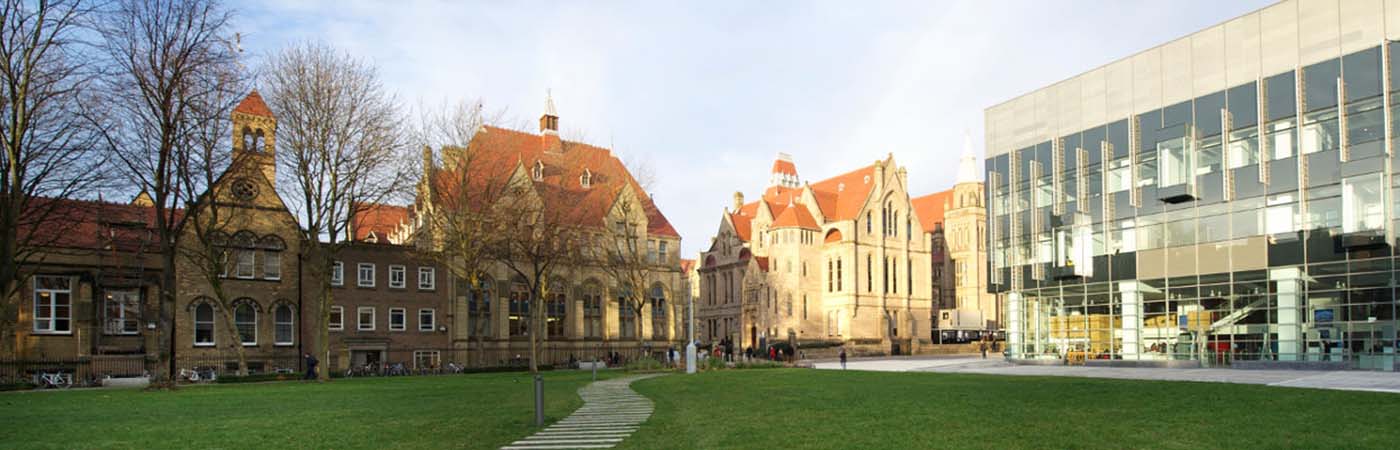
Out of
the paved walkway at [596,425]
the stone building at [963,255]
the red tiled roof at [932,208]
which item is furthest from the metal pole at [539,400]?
the red tiled roof at [932,208]

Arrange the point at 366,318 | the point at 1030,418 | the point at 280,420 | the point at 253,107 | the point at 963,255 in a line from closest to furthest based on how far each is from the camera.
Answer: the point at 1030,418 < the point at 280,420 < the point at 253,107 < the point at 366,318 < the point at 963,255

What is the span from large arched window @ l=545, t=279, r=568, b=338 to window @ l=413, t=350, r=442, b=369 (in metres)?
10.2

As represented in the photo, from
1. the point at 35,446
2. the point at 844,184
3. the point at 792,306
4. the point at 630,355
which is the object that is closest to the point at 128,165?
the point at 35,446

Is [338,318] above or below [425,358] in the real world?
above

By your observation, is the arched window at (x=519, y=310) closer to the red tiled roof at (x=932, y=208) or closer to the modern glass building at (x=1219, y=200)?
the modern glass building at (x=1219, y=200)

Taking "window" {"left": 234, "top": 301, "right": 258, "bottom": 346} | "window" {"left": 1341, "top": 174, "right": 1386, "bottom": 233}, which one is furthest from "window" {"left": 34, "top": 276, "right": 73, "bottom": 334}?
"window" {"left": 1341, "top": 174, "right": 1386, "bottom": 233}

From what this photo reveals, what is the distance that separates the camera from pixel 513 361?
60094mm

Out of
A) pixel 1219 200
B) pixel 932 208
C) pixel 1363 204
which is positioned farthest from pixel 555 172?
pixel 932 208

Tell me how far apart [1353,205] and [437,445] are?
1500 inches

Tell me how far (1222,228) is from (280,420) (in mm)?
39759

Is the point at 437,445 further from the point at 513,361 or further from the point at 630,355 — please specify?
the point at 630,355

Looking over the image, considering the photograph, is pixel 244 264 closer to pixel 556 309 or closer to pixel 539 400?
pixel 556 309

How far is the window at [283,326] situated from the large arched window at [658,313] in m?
29.3

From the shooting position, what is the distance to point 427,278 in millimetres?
59688
